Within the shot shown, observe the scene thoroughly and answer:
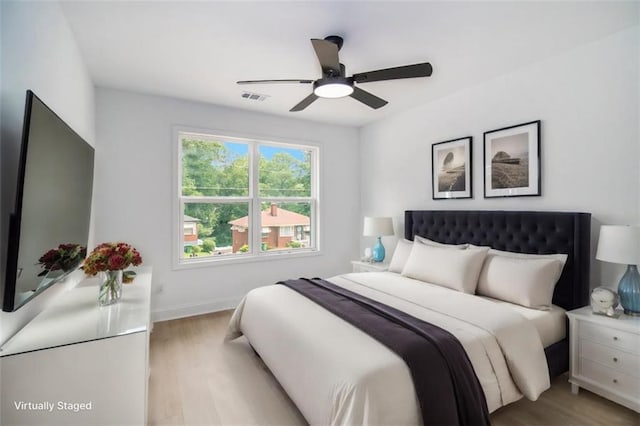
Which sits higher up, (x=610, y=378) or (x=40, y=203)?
(x=40, y=203)

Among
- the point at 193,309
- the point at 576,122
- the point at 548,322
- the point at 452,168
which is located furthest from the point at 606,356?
the point at 193,309

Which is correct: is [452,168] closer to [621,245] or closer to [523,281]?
[523,281]

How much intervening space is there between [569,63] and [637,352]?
225 centimetres

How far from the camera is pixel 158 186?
3.65 meters

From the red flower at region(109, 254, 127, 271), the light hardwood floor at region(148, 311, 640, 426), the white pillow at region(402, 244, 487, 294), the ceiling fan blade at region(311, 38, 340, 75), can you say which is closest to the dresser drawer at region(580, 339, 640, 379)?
the light hardwood floor at region(148, 311, 640, 426)

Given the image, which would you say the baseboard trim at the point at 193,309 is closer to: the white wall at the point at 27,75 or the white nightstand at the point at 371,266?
the white wall at the point at 27,75

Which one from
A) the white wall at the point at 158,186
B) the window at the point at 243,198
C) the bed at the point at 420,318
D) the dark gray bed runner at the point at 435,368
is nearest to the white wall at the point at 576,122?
the bed at the point at 420,318

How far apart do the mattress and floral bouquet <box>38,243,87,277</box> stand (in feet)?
9.62

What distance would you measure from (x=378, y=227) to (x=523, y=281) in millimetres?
1905

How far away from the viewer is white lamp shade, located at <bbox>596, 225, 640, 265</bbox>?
6.59ft

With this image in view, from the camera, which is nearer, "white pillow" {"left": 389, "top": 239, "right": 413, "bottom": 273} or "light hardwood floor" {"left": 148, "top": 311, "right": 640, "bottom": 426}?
"light hardwood floor" {"left": 148, "top": 311, "right": 640, "bottom": 426}

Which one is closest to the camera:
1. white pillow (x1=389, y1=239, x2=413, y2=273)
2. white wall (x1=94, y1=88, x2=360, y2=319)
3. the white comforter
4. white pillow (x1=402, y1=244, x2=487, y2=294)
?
the white comforter

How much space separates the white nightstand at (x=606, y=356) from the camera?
6.44 ft

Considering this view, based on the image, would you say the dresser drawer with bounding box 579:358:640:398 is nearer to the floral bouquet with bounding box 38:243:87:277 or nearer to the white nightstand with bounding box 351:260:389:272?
the white nightstand with bounding box 351:260:389:272
